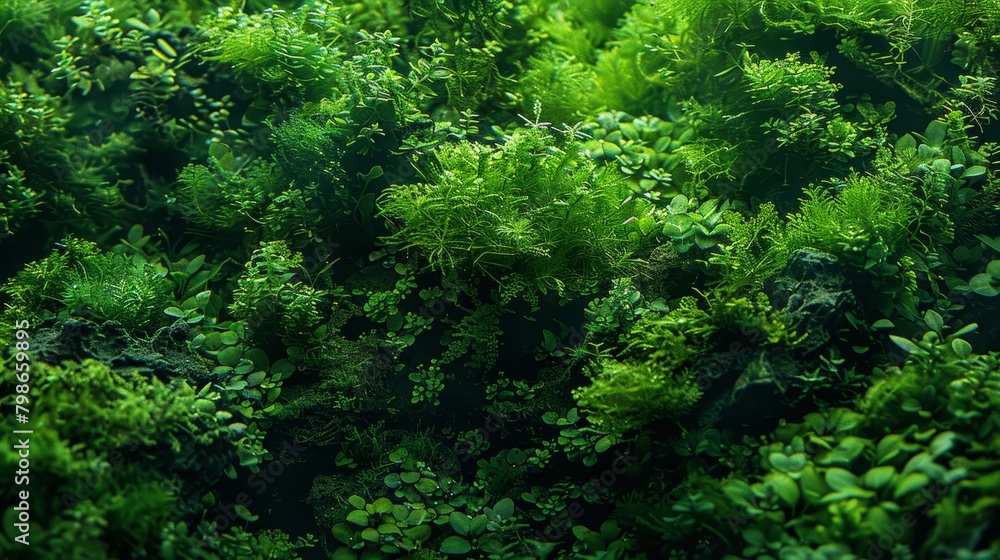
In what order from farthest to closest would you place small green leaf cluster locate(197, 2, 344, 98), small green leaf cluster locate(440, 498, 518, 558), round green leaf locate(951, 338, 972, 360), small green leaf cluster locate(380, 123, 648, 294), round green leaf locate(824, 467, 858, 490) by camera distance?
small green leaf cluster locate(197, 2, 344, 98), small green leaf cluster locate(380, 123, 648, 294), small green leaf cluster locate(440, 498, 518, 558), round green leaf locate(951, 338, 972, 360), round green leaf locate(824, 467, 858, 490)

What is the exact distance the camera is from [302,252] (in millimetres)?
4172

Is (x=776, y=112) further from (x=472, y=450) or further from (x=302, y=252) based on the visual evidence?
(x=302, y=252)

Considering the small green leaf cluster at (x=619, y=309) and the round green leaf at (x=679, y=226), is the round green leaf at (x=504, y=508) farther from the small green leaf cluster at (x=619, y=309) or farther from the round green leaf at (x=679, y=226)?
the round green leaf at (x=679, y=226)

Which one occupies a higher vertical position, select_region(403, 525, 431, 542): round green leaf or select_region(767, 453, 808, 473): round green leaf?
select_region(767, 453, 808, 473): round green leaf

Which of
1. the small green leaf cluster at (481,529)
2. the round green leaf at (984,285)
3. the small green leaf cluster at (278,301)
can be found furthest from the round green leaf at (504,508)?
the round green leaf at (984,285)

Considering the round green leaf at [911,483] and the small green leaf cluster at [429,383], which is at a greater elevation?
the round green leaf at [911,483]

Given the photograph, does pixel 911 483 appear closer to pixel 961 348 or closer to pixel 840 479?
pixel 840 479

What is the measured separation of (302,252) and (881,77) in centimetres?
373

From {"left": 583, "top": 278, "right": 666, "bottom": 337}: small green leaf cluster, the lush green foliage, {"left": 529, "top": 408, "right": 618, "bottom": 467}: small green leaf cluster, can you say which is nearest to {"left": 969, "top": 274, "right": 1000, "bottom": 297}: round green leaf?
the lush green foliage

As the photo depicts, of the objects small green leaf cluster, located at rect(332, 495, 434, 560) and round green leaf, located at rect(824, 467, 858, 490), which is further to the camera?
small green leaf cluster, located at rect(332, 495, 434, 560)

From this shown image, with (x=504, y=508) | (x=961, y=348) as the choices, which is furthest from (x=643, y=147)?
(x=504, y=508)

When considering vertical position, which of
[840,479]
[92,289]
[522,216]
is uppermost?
[522,216]

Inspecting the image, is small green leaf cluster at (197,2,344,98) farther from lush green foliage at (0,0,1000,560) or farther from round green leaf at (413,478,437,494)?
round green leaf at (413,478,437,494)

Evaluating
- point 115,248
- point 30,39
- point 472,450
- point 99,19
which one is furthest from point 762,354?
point 30,39
